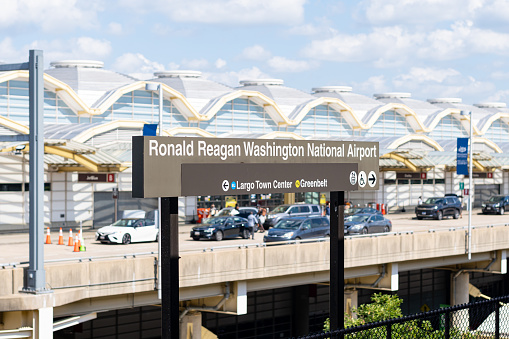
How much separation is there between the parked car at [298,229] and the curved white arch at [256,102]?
2897cm

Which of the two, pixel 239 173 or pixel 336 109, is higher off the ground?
pixel 336 109

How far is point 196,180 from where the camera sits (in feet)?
41.1

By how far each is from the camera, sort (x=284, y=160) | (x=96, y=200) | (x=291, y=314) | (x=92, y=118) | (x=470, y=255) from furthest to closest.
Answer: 1. (x=92, y=118)
2. (x=96, y=200)
3. (x=291, y=314)
4. (x=470, y=255)
5. (x=284, y=160)

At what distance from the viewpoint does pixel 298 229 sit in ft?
117

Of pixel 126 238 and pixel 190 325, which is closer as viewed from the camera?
pixel 190 325

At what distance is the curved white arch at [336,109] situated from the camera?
73.3 metres

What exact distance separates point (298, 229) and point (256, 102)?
117ft

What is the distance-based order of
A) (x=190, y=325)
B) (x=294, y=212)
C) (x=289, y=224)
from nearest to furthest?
(x=190, y=325)
(x=289, y=224)
(x=294, y=212)

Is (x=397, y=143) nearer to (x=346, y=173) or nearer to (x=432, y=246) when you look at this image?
(x=432, y=246)

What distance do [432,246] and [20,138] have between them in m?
21.7

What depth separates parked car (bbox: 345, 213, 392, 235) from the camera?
40438mm

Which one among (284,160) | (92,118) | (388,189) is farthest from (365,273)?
(388,189)

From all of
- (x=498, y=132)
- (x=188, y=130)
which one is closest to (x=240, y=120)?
(x=188, y=130)

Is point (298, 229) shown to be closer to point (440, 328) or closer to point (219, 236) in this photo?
point (219, 236)
